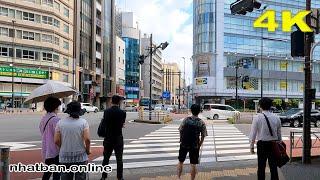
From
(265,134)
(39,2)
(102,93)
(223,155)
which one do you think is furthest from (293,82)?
(265,134)

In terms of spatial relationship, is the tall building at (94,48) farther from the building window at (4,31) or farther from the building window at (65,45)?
the building window at (4,31)

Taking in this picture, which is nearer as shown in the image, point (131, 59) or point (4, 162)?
point (4, 162)

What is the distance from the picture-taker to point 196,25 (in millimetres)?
88812

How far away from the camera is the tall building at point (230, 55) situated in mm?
84562

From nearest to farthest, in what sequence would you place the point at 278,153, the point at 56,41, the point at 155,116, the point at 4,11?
the point at 278,153
the point at 155,116
the point at 4,11
the point at 56,41

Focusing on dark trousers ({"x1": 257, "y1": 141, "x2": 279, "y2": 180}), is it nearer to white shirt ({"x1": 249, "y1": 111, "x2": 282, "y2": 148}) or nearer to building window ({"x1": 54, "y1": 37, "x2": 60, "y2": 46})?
white shirt ({"x1": 249, "y1": 111, "x2": 282, "y2": 148})

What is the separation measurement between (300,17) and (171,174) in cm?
490

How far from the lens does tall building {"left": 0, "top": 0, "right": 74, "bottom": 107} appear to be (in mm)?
62938

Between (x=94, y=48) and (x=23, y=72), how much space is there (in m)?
21.0

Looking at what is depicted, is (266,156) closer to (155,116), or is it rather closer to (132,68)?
(155,116)

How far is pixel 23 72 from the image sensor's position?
64500 millimetres

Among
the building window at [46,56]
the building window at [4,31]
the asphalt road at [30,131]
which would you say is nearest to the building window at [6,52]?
the building window at [4,31]

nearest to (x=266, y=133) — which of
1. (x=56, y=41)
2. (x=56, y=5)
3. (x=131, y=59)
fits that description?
(x=56, y=41)

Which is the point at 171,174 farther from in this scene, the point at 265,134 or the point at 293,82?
the point at 293,82
